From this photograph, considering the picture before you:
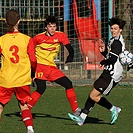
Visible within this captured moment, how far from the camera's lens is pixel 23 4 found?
17906 millimetres

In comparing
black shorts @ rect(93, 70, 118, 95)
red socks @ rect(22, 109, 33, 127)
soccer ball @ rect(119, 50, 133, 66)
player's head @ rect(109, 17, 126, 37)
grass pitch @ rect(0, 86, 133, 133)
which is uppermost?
player's head @ rect(109, 17, 126, 37)

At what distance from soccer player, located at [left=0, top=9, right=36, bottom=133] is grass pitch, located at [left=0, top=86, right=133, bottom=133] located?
105cm

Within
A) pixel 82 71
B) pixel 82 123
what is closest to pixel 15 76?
pixel 82 123

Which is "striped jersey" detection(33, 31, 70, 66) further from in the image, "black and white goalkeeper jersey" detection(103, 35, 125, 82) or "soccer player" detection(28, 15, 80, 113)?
"black and white goalkeeper jersey" detection(103, 35, 125, 82)

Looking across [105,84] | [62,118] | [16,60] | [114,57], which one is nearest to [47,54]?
[62,118]

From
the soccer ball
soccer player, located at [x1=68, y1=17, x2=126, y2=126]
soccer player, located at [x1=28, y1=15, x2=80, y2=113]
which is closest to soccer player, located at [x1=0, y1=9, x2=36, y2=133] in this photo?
soccer player, located at [x1=68, y1=17, x2=126, y2=126]

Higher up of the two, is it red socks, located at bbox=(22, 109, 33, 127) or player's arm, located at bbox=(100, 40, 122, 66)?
player's arm, located at bbox=(100, 40, 122, 66)

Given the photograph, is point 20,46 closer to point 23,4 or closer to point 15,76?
point 15,76

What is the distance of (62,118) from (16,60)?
261 centimetres

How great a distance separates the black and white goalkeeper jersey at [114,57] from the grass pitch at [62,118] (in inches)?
31.0

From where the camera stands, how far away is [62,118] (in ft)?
33.8

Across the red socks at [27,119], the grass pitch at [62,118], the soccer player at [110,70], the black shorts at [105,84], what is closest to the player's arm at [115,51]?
the soccer player at [110,70]

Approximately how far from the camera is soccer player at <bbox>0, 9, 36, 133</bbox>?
312 inches

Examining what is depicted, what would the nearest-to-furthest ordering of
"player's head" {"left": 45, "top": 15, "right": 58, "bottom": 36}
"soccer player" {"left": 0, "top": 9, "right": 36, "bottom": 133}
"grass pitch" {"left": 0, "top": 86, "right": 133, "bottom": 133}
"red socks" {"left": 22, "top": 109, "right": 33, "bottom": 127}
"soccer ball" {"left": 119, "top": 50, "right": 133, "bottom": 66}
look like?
"soccer player" {"left": 0, "top": 9, "right": 36, "bottom": 133} → "red socks" {"left": 22, "top": 109, "right": 33, "bottom": 127} → "grass pitch" {"left": 0, "top": 86, "right": 133, "bottom": 133} → "soccer ball" {"left": 119, "top": 50, "right": 133, "bottom": 66} → "player's head" {"left": 45, "top": 15, "right": 58, "bottom": 36}
